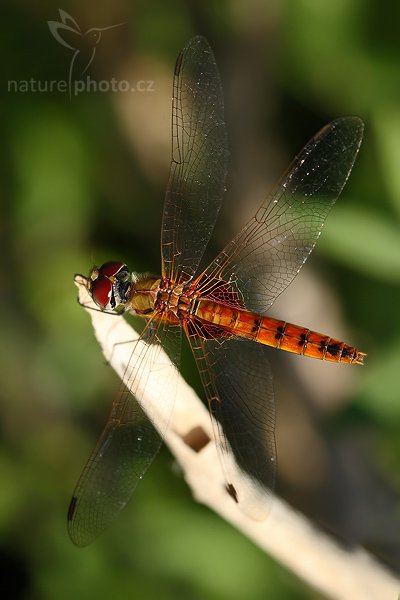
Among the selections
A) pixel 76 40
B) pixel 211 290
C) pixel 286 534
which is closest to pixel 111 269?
pixel 211 290

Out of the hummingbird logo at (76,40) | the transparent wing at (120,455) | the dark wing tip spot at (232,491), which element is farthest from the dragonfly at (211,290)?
the hummingbird logo at (76,40)

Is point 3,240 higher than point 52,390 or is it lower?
higher

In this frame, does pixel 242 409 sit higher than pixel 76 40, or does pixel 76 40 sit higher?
pixel 76 40

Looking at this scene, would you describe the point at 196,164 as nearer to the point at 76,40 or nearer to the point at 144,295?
the point at 144,295

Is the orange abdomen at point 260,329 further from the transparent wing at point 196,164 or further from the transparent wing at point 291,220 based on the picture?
the transparent wing at point 196,164

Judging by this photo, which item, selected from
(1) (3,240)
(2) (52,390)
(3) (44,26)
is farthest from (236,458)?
(3) (44,26)

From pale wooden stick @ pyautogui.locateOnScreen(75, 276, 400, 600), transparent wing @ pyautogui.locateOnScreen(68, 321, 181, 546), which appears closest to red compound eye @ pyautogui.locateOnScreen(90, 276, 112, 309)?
transparent wing @ pyautogui.locateOnScreen(68, 321, 181, 546)

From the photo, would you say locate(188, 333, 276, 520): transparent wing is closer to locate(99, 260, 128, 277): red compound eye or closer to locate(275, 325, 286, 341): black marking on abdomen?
locate(275, 325, 286, 341): black marking on abdomen

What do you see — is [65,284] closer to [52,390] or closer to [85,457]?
[52,390]
